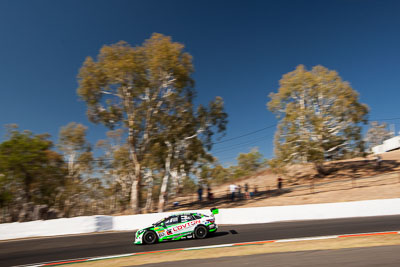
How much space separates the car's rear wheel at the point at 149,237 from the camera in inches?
425

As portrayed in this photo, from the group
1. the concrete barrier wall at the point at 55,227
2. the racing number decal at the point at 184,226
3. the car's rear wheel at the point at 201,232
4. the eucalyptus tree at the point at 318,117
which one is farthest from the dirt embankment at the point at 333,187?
the racing number decal at the point at 184,226

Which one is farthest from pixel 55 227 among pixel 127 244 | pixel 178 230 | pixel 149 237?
pixel 178 230

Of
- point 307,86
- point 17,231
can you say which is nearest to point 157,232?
point 17,231

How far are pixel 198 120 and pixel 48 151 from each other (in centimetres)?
1539

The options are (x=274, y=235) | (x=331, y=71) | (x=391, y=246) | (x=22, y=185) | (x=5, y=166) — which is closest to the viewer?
(x=391, y=246)

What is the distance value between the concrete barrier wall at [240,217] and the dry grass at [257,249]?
238 inches

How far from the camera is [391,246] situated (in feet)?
24.3

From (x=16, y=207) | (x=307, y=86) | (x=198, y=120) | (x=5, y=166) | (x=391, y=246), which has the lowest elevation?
(x=391, y=246)

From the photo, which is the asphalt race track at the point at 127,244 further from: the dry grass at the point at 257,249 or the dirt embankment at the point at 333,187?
the dirt embankment at the point at 333,187

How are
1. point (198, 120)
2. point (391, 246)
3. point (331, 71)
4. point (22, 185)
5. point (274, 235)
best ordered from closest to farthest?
point (391, 246) < point (274, 235) < point (22, 185) < point (198, 120) < point (331, 71)

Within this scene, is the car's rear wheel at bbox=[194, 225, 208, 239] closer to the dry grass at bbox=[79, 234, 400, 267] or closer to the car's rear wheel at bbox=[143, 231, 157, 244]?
the car's rear wheel at bbox=[143, 231, 157, 244]

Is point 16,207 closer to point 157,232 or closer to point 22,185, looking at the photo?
point 22,185

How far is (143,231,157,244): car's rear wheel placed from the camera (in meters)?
10.8

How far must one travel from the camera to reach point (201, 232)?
432 inches
